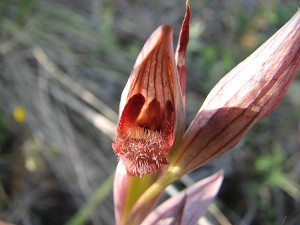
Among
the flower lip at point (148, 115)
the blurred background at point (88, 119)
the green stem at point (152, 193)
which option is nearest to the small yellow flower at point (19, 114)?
the blurred background at point (88, 119)

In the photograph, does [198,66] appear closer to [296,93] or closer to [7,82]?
[296,93]

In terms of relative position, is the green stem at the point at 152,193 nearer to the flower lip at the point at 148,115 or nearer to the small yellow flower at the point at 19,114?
the flower lip at the point at 148,115

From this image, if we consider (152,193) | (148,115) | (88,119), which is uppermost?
(148,115)

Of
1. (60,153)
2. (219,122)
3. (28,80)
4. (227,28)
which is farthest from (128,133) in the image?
(227,28)

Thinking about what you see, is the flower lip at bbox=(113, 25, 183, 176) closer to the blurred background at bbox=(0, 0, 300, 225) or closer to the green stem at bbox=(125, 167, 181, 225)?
the green stem at bbox=(125, 167, 181, 225)

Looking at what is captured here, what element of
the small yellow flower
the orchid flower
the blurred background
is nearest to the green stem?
the orchid flower

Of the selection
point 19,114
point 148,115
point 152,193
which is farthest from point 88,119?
point 148,115

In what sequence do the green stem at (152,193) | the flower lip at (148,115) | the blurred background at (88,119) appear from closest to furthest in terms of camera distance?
the flower lip at (148,115) < the green stem at (152,193) < the blurred background at (88,119)

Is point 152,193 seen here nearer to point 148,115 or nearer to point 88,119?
point 148,115
